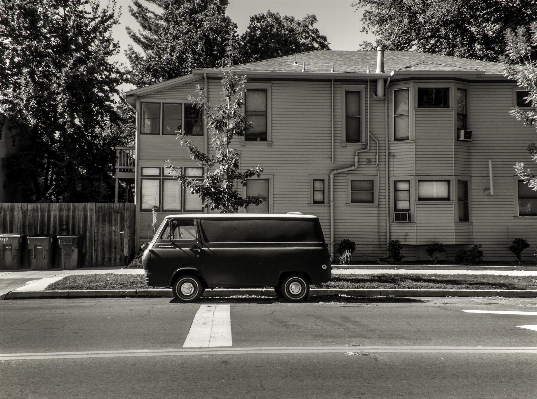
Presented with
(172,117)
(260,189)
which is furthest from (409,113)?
(172,117)

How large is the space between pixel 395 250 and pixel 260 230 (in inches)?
392

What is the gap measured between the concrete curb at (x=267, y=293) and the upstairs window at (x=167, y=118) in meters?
9.81

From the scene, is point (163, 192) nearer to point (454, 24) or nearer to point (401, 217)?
point (401, 217)

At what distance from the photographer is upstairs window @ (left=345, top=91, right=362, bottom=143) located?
23047mm

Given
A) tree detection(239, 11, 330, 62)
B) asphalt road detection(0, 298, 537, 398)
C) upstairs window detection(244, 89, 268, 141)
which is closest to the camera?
asphalt road detection(0, 298, 537, 398)

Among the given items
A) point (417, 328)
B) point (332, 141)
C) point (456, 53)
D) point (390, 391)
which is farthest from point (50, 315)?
point (456, 53)

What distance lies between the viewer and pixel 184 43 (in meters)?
36.7

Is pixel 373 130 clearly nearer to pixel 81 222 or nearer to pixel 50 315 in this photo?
pixel 81 222

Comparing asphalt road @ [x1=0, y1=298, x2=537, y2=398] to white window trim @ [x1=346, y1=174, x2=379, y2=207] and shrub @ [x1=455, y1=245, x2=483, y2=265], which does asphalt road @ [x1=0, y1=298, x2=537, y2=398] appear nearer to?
shrub @ [x1=455, y1=245, x2=483, y2=265]

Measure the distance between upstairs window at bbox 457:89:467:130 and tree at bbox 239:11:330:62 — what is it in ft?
63.8

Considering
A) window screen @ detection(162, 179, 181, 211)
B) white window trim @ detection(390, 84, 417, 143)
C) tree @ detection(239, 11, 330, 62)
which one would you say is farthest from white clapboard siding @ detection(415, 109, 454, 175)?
tree @ detection(239, 11, 330, 62)

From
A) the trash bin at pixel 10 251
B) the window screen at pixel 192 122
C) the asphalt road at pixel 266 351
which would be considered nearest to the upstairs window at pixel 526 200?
the window screen at pixel 192 122

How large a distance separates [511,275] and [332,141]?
318 inches

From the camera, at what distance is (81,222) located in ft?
68.3
